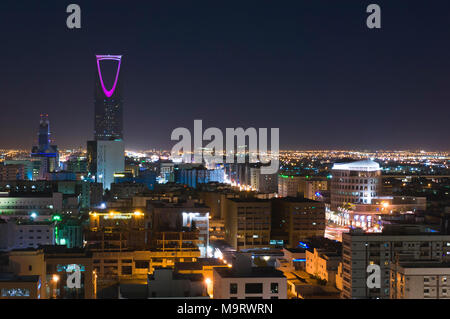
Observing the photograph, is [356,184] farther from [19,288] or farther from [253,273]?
[19,288]

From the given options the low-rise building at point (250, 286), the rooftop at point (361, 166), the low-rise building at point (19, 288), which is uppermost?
the rooftop at point (361, 166)

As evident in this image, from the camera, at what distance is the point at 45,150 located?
51344mm

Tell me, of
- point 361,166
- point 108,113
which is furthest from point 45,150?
point 361,166

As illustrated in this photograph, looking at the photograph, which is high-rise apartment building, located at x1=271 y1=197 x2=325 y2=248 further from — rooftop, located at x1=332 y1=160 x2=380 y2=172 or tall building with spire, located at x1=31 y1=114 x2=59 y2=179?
tall building with spire, located at x1=31 y1=114 x2=59 y2=179

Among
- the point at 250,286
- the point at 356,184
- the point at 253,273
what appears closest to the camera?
the point at 250,286

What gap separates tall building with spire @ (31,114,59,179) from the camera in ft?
150

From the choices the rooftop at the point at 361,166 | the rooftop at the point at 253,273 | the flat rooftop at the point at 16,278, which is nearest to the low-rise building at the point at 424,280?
the rooftop at the point at 253,273

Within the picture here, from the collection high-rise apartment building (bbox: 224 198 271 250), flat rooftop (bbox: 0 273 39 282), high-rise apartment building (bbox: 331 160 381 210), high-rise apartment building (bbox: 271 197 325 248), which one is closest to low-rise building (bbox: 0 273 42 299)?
flat rooftop (bbox: 0 273 39 282)

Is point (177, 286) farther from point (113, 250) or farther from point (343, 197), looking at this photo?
point (343, 197)

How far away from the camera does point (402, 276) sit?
958cm

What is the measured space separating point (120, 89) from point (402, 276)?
5407cm

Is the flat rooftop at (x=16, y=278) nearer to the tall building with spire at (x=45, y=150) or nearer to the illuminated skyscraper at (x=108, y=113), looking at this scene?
the tall building with spire at (x=45, y=150)

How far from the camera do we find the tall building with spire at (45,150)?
45694 mm
